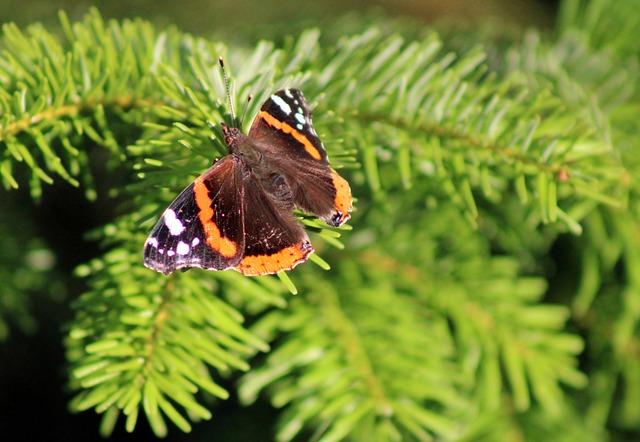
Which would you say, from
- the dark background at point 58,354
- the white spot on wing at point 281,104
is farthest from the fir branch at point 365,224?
the dark background at point 58,354

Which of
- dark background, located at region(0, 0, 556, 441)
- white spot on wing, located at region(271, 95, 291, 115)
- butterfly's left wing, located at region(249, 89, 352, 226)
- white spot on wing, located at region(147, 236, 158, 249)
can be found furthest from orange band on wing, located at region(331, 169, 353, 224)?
dark background, located at region(0, 0, 556, 441)

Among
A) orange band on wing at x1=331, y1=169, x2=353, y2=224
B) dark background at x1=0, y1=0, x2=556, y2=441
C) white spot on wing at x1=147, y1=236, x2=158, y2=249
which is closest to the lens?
white spot on wing at x1=147, y1=236, x2=158, y2=249

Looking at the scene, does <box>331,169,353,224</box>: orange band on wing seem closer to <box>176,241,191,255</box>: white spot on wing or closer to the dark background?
<box>176,241,191,255</box>: white spot on wing

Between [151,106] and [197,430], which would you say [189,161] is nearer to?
[151,106]

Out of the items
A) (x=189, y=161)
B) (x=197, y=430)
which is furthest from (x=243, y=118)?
(x=197, y=430)

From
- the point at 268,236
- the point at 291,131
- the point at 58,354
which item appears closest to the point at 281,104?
the point at 291,131

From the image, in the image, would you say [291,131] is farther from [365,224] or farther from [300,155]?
[365,224]

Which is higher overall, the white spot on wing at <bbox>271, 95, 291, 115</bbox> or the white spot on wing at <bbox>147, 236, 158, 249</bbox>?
the white spot on wing at <bbox>271, 95, 291, 115</bbox>
